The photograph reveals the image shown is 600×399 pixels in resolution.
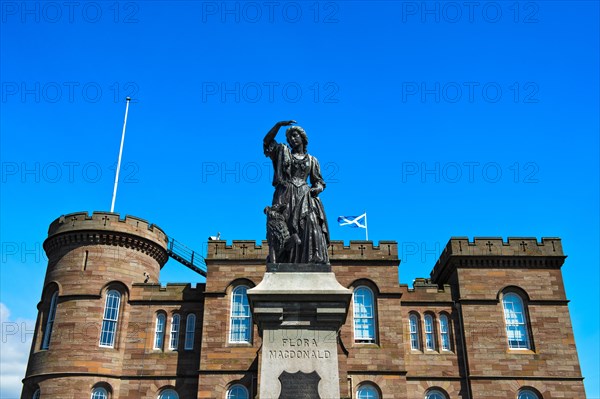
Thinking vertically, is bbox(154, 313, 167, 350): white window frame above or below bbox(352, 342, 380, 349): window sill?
above

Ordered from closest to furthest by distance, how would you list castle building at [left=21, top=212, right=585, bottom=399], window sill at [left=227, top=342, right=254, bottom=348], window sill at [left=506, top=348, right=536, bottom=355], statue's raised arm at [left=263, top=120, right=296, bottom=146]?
statue's raised arm at [left=263, top=120, right=296, bottom=146] < castle building at [left=21, top=212, right=585, bottom=399] < window sill at [left=227, top=342, right=254, bottom=348] < window sill at [left=506, top=348, right=536, bottom=355]

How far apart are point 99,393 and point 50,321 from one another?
4548mm

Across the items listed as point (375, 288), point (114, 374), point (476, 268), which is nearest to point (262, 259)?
point (375, 288)

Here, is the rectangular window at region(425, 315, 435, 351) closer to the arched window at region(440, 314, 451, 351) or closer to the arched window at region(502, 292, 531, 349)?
the arched window at region(440, 314, 451, 351)

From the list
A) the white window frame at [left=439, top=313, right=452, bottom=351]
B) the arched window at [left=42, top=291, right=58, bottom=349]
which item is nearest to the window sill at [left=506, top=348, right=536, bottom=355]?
the white window frame at [left=439, top=313, right=452, bottom=351]

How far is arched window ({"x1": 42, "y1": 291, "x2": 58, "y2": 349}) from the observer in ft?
87.3

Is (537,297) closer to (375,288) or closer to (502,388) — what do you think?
(502,388)

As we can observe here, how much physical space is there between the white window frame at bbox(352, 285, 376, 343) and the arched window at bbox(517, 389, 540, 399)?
24.7ft

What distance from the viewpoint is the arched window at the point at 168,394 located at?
26.2m

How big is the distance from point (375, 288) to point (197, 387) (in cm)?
997

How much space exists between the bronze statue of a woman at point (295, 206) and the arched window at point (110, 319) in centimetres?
2128

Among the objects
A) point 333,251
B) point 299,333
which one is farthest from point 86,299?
point 299,333

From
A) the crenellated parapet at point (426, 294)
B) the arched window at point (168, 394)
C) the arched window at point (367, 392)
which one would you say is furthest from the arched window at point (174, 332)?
the crenellated parapet at point (426, 294)

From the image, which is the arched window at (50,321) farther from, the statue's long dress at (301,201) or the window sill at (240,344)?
the statue's long dress at (301,201)
